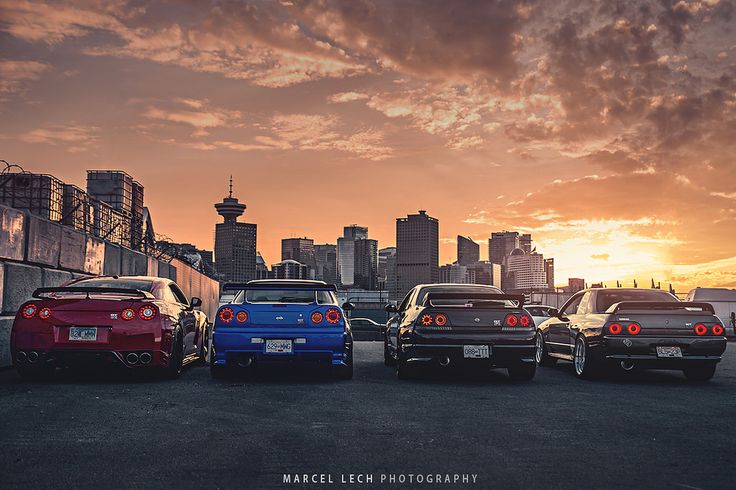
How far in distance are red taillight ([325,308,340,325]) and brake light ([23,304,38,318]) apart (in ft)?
11.7

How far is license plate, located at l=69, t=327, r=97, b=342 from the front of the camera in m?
8.93

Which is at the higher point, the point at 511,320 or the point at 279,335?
the point at 511,320

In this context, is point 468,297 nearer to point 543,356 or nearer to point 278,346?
point 278,346

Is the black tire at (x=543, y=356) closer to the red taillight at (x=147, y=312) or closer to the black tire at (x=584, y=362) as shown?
the black tire at (x=584, y=362)

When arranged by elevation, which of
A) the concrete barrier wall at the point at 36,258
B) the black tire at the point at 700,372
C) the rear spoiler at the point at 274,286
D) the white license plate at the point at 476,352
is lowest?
the black tire at the point at 700,372

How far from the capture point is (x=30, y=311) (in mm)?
9047

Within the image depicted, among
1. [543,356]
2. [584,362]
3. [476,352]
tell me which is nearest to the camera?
[476,352]

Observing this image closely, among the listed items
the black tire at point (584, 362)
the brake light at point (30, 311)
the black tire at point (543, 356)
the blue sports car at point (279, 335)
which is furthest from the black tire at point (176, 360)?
the black tire at point (543, 356)

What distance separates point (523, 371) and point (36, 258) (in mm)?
7384

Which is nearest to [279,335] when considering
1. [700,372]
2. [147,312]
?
[147,312]

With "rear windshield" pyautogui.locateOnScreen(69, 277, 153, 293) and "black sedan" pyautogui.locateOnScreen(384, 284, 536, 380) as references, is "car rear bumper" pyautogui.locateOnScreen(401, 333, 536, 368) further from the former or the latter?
"rear windshield" pyautogui.locateOnScreen(69, 277, 153, 293)

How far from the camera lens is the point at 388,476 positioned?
176 inches

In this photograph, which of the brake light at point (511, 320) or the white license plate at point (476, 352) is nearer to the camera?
the white license plate at point (476, 352)

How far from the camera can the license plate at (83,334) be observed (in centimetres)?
893
